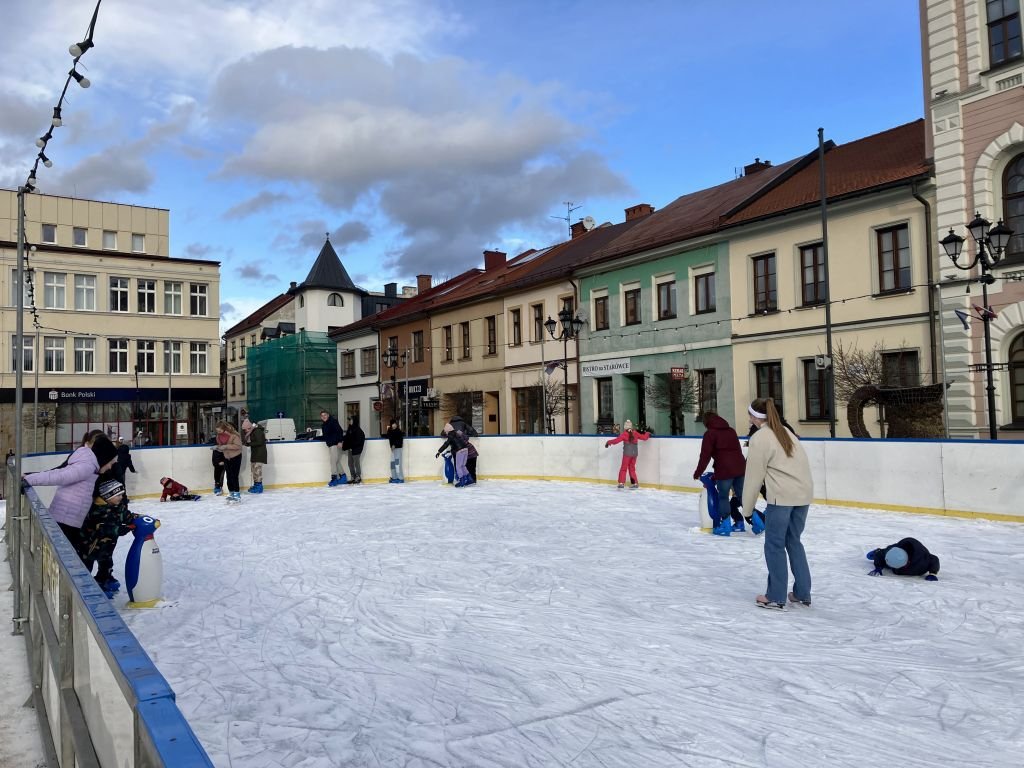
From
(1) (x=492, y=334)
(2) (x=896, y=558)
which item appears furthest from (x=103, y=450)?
(1) (x=492, y=334)

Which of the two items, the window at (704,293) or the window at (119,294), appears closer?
the window at (704,293)

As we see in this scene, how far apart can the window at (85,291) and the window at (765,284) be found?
111 feet

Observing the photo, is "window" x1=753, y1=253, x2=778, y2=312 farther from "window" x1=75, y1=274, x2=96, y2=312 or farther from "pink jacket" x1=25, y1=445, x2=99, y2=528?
"window" x1=75, y1=274, x2=96, y2=312

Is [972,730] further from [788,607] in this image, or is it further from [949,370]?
[949,370]

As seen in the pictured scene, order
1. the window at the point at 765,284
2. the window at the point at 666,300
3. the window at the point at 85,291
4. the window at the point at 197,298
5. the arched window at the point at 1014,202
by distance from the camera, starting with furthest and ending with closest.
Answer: the window at the point at 197,298
the window at the point at 85,291
the window at the point at 666,300
the window at the point at 765,284
the arched window at the point at 1014,202

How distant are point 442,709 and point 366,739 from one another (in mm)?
530

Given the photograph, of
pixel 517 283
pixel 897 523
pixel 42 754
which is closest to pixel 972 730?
pixel 42 754

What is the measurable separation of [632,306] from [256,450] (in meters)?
15.7

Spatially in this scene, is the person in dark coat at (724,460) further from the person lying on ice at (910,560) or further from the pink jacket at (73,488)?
the pink jacket at (73,488)

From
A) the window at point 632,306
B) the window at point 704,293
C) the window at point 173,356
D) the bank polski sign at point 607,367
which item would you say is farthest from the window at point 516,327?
the window at point 173,356

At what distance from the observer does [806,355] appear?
72.0 ft

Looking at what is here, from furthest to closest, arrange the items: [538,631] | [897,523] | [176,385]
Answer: [176,385] → [897,523] → [538,631]

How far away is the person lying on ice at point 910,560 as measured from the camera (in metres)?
7.50

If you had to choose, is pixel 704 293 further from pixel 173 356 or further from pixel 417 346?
pixel 173 356
